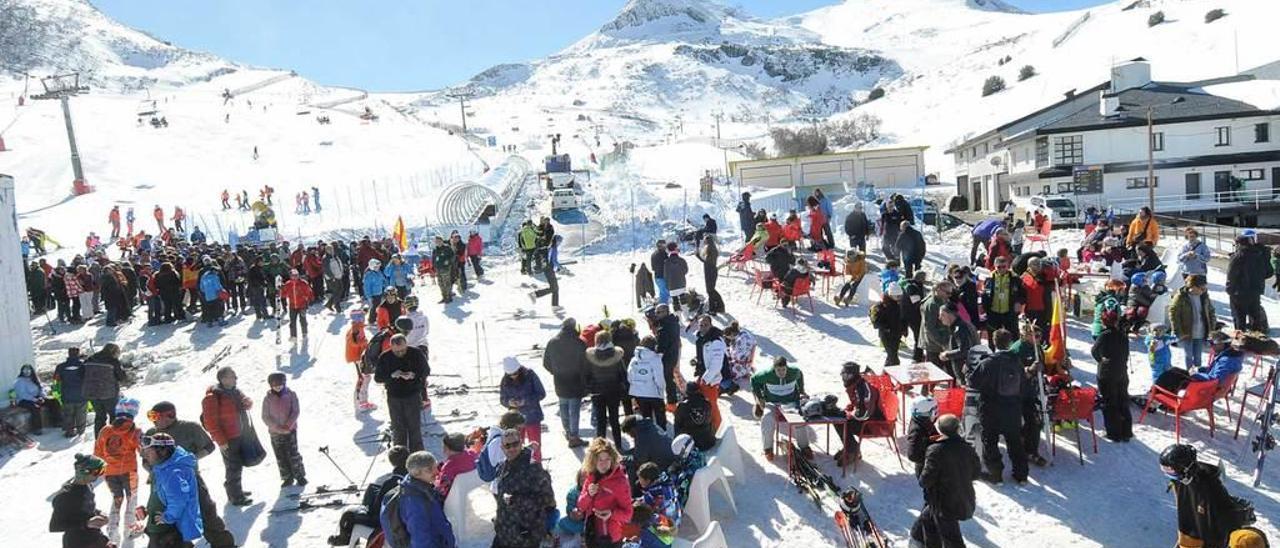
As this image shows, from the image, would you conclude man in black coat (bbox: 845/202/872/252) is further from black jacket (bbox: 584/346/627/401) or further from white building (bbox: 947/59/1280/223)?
white building (bbox: 947/59/1280/223)

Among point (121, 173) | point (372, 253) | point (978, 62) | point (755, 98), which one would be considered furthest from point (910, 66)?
point (372, 253)

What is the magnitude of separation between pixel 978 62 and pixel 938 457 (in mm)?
106935

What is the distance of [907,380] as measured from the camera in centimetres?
846

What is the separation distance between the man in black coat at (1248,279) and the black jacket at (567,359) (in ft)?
28.0

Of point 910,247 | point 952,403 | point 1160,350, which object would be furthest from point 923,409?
point 910,247

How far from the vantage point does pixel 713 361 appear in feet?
29.5

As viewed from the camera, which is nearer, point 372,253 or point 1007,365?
point 1007,365

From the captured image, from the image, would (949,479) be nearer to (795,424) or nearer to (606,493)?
(795,424)

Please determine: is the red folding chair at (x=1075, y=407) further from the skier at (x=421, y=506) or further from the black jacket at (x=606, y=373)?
the skier at (x=421, y=506)

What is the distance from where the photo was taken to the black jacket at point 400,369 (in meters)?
8.05

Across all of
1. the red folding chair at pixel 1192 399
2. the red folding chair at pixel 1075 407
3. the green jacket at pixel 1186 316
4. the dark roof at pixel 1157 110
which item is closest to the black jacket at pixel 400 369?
the red folding chair at pixel 1075 407

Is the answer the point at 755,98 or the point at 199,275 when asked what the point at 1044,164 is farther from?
the point at 755,98

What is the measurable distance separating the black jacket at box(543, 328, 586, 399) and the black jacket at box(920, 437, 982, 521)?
374 centimetres

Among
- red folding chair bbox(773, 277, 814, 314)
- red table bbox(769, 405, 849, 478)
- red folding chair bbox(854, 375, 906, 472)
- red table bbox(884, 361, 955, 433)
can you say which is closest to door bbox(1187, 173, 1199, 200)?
red folding chair bbox(773, 277, 814, 314)
